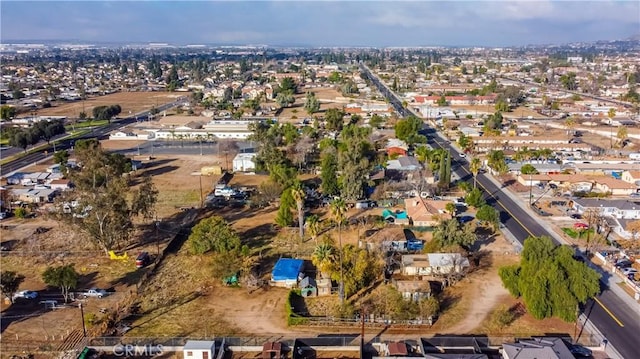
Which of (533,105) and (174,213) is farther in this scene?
(533,105)

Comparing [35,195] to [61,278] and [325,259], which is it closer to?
[61,278]

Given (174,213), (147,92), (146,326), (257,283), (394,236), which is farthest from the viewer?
(147,92)

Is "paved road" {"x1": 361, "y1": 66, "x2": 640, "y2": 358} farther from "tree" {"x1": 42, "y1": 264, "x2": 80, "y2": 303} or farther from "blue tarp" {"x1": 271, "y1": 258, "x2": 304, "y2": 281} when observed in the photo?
"tree" {"x1": 42, "y1": 264, "x2": 80, "y2": 303}

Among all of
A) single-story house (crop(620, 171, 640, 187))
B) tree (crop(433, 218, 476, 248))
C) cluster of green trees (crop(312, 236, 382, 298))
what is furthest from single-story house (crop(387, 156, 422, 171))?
Result: cluster of green trees (crop(312, 236, 382, 298))

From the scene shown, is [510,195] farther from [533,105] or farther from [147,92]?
[147,92]

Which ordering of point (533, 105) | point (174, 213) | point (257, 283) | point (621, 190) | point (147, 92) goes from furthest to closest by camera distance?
1. point (147, 92)
2. point (533, 105)
3. point (621, 190)
4. point (174, 213)
5. point (257, 283)

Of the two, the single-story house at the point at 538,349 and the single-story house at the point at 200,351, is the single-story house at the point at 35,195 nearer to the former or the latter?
the single-story house at the point at 200,351

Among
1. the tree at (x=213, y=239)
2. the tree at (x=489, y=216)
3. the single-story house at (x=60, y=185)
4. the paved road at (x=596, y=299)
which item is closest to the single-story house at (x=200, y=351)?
the tree at (x=213, y=239)

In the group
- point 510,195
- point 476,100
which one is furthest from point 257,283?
point 476,100
